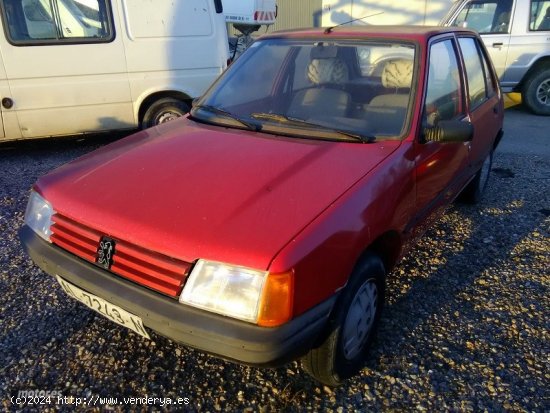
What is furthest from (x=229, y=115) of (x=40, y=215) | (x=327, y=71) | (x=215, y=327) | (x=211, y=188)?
(x=215, y=327)

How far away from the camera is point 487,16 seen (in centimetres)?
777

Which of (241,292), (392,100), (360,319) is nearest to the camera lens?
(241,292)

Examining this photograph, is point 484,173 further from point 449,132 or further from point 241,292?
point 241,292

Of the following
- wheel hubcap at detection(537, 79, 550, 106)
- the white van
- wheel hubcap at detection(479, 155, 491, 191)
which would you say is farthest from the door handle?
wheel hubcap at detection(537, 79, 550, 106)

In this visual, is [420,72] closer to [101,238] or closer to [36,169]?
[101,238]

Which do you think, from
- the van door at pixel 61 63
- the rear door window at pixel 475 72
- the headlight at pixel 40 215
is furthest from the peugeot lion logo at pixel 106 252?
the van door at pixel 61 63

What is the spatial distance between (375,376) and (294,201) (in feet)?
3.42

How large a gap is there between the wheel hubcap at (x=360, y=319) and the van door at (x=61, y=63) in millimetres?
4564

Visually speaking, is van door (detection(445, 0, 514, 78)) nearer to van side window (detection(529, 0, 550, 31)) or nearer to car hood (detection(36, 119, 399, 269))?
van side window (detection(529, 0, 550, 31))

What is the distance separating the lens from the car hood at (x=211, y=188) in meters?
1.76

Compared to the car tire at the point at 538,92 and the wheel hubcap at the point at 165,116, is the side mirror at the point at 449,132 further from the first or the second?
the car tire at the point at 538,92

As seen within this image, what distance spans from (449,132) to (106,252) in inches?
72.0

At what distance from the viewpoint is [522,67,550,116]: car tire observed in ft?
26.1

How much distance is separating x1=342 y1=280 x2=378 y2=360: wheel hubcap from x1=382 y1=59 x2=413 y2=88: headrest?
47.0 inches
